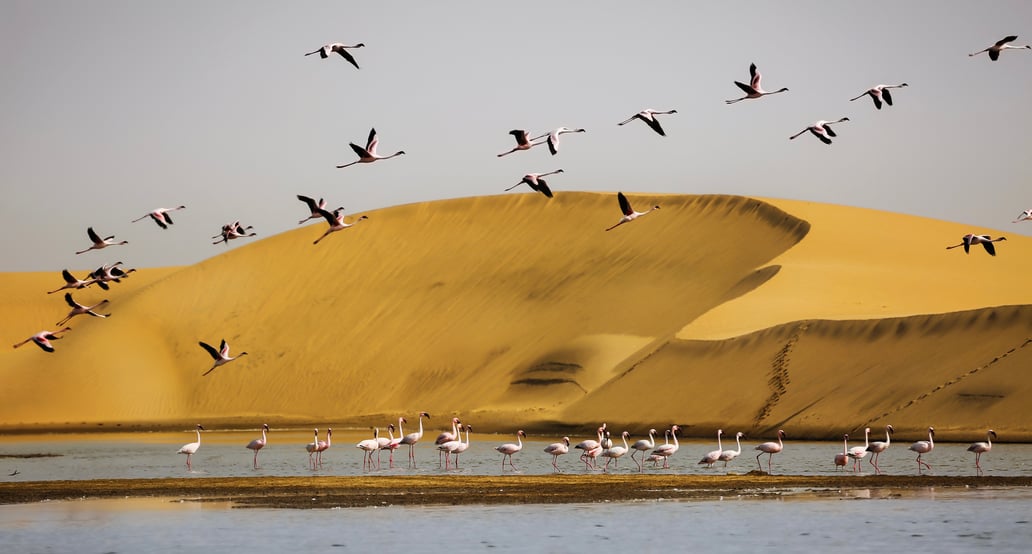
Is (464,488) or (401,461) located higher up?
(401,461)

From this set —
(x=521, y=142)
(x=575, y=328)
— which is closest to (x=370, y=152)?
(x=521, y=142)

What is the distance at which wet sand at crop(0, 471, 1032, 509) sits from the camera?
3297 cm

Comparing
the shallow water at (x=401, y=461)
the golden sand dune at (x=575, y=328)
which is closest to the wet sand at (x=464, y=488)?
the shallow water at (x=401, y=461)

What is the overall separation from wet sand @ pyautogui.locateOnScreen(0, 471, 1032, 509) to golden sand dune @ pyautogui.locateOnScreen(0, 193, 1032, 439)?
1810 centimetres

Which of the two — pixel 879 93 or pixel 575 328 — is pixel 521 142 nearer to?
pixel 879 93

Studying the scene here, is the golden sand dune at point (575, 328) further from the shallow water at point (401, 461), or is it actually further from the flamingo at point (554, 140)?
the flamingo at point (554, 140)

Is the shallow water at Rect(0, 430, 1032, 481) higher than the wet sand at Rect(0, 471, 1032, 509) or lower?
higher

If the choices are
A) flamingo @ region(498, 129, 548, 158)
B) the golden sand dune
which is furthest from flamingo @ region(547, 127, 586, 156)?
the golden sand dune

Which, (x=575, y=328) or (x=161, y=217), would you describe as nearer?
(x=161, y=217)

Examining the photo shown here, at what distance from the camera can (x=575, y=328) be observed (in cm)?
8550

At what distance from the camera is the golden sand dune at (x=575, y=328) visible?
58750 mm

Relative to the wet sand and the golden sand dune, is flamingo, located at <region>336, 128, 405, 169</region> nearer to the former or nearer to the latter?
the wet sand

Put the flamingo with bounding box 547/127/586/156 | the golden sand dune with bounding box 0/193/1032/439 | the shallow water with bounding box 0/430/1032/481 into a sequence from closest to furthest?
the flamingo with bounding box 547/127/586/156 < the shallow water with bounding box 0/430/1032/481 < the golden sand dune with bounding box 0/193/1032/439

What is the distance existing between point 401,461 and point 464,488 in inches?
550
